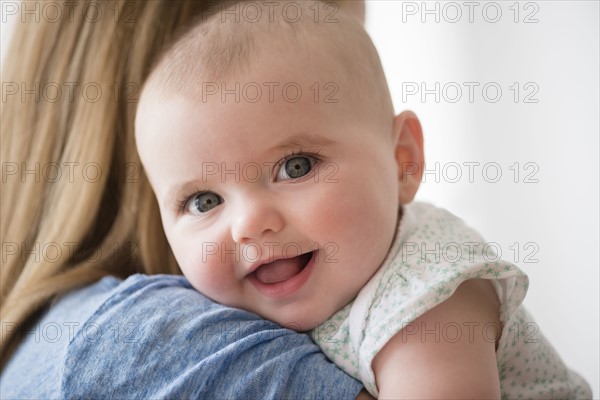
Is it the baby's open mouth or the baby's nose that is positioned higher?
the baby's nose

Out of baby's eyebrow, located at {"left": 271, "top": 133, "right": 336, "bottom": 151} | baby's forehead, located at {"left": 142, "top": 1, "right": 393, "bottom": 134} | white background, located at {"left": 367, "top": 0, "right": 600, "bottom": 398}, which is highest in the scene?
baby's forehead, located at {"left": 142, "top": 1, "right": 393, "bottom": 134}

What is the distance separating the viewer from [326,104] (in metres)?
1.01

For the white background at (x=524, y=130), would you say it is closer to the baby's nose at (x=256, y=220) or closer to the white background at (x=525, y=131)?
the white background at (x=525, y=131)

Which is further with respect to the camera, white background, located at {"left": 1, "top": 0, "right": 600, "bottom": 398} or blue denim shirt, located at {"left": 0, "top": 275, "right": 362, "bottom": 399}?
white background, located at {"left": 1, "top": 0, "right": 600, "bottom": 398}

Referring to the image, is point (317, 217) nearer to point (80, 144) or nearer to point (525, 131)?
point (80, 144)

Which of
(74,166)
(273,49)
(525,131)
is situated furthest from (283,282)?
(525,131)

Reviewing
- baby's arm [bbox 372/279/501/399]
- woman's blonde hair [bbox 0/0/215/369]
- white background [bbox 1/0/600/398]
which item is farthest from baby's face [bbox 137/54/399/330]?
white background [bbox 1/0/600/398]

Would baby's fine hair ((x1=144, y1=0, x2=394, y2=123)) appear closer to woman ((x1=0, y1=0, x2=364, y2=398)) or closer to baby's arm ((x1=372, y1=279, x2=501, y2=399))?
woman ((x1=0, y1=0, x2=364, y2=398))

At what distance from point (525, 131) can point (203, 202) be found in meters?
1.13

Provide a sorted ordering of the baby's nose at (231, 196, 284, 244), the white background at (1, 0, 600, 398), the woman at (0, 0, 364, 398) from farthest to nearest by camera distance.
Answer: the white background at (1, 0, 600, 398) → the woman at (0, 0, 364, 398) → the baby's nose at (231, 196, 284, 244)

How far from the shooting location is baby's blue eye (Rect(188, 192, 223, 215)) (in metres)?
1.06

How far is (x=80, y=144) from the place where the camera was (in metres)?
1.31

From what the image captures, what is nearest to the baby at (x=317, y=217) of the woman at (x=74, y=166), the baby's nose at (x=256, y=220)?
the baby's nose at (x=256, y=220)

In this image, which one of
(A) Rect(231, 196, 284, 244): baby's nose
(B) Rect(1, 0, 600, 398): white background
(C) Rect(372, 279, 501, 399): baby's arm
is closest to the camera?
(C) Rect(372, 279, 501, 399): baby's arm
